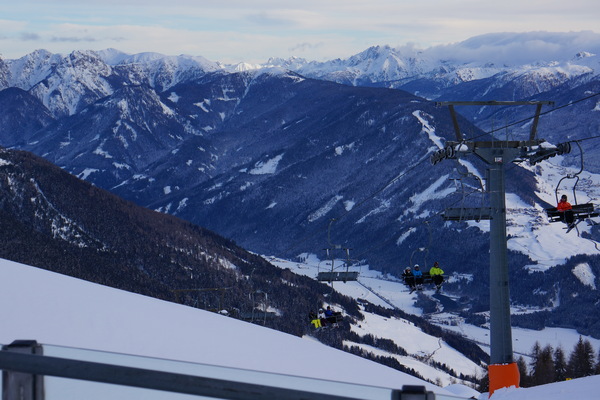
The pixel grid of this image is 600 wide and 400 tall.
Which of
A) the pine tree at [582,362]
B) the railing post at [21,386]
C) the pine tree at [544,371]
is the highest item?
the pine tree at [582,362]

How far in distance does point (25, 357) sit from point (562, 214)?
21.4m

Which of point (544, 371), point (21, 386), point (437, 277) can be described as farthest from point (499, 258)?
point (544, 371)

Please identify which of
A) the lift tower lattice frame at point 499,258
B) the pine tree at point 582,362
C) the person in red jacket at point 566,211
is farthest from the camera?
the pine tree at point 582,362

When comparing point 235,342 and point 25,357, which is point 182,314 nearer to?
point 235,342

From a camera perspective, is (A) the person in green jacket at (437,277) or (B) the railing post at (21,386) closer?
(B) the railing post at (21,386)

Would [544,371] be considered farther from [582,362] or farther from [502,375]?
[502,375]

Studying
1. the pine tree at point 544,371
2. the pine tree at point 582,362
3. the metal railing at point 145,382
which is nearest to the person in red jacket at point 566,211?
the metal railing at point 145,382

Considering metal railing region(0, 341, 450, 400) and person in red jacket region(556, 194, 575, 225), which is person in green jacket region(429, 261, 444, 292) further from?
metal railing region(0, 341, 450, 400)

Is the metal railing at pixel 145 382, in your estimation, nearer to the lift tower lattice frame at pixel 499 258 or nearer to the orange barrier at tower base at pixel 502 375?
the lift tower lattice frame at pixel 499 258

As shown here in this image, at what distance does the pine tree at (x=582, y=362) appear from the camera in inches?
3947

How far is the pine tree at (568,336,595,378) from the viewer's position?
10025 cm

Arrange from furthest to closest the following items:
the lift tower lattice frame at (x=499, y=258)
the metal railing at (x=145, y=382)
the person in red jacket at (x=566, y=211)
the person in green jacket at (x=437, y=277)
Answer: the person in green jacket at (x=437, y=277) < the person in red jacket at (x=566, y=211) < the lift tower lattice frame at (x=499, y=258) < the metal railing at (x=145, y=382)

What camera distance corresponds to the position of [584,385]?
10875mm

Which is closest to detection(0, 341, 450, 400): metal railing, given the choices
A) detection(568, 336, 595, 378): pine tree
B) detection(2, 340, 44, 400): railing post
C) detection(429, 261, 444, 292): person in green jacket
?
detection(2, 340, 44, 400): railing post
